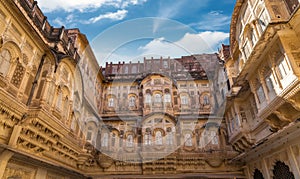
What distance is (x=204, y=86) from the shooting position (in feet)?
67.8

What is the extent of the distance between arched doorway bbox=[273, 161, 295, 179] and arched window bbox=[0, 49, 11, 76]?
13.7m

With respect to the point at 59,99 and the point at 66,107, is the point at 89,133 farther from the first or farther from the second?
the point at 59,99

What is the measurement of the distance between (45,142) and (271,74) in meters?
12.2

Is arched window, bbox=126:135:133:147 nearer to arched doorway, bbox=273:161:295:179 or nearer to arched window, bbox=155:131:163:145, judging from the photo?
arched window, bbox=155:131:163:145

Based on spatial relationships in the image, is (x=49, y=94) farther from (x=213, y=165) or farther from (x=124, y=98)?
(x=213, y=165)

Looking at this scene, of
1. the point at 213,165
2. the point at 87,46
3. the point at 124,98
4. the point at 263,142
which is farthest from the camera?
the point at 124,98

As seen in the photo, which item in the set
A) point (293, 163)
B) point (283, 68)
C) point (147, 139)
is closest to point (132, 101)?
point (147, 139)

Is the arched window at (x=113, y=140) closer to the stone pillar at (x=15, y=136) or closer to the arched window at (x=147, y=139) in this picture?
the arched window at (x=147, y=139)

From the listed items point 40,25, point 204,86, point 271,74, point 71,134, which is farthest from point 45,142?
point 204,86

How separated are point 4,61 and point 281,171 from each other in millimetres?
14181

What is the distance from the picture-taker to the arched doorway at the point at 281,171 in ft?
30.5

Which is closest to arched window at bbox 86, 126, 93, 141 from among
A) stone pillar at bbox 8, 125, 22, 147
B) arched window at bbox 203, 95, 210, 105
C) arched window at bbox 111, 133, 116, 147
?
arched window at bbox 111, 133, 116, 147

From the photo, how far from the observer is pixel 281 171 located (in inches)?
391

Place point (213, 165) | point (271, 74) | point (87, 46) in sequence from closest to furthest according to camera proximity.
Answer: point (271, 74)
point (213, 165)
point (87, 46)
